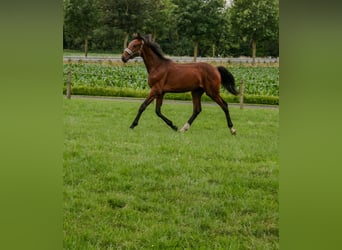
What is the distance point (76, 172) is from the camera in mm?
2795

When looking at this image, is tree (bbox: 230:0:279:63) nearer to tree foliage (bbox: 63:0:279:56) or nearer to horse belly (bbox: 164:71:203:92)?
tree foliage (bbox: 63:0:279:56)

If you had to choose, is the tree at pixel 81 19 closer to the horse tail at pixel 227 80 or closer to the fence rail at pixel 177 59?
the fence rail at pixel 177 59

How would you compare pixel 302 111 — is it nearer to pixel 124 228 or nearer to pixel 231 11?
pixel 231 11

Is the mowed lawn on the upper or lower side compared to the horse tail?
lower

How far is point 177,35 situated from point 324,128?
99cm

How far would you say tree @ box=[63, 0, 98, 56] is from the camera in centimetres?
278

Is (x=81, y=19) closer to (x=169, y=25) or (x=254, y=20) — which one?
(x=169, y=25)

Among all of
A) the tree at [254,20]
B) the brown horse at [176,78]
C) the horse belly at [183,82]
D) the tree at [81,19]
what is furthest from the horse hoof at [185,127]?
the tree at [81,19]

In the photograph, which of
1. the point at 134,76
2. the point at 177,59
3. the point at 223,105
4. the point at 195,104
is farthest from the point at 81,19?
the point at 223,105

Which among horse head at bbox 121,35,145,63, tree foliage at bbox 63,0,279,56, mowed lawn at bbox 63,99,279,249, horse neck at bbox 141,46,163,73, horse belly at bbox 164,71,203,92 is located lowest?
mowed lawn at bbox 63,99,279,249

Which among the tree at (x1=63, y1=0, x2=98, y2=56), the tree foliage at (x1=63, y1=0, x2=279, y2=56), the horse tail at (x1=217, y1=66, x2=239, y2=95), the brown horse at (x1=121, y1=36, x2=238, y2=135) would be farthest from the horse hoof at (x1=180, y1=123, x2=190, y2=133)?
the tree at (x1=63, y1=0, x2=98, y2=56)

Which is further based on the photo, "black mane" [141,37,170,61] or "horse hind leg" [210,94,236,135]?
"horse hind leg" [210,94,236,135]

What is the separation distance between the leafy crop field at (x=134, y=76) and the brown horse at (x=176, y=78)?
6cm

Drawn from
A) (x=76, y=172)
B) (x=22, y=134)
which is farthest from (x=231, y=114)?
(x=22, y=134)
